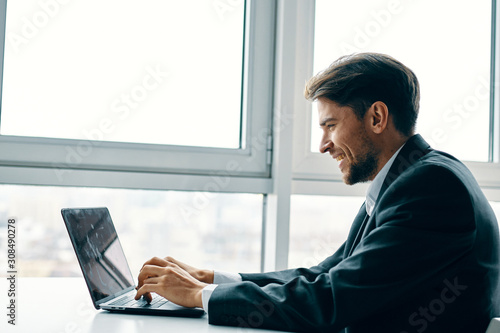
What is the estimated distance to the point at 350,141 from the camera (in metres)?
1.34

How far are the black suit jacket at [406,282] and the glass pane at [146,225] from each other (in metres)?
0.84

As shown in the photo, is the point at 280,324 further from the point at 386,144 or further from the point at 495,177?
the point at 495,177

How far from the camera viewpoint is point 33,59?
1750 millimetres

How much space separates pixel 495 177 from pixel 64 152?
1688mm

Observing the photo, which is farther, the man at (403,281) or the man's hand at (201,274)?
the man's hand at (201,274)

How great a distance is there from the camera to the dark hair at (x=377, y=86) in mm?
1289

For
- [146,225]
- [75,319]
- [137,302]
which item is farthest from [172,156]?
[75,319]

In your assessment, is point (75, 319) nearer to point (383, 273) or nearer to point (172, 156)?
point (383, 273)

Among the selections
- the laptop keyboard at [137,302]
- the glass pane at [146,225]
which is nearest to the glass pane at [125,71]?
the glass pane at [146,225]

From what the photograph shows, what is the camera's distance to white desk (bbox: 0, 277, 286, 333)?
3.19 feet

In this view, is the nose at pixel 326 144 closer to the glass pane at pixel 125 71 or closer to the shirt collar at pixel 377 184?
the shirt collar at pixel 377 184

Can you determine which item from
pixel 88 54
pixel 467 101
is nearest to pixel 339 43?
pixel 467 101

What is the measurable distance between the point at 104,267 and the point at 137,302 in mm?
138

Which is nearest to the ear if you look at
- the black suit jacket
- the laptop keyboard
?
the black suit jacket
